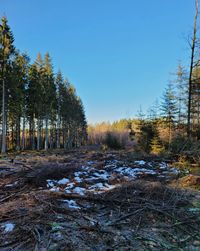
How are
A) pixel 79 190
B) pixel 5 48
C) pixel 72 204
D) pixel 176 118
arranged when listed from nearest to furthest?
pixel 72 204 < pixel 79 190 < pixel 5 48 < pixel 176 118

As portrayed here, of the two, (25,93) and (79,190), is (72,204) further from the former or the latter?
(25,93)

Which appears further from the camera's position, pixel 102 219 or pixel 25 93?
pixel 25 93

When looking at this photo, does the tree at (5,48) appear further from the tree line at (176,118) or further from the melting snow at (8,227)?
the melting snow at (8,227)

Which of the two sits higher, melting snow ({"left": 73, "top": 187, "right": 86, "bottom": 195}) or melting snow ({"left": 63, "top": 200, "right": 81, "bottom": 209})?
melting snow ({"left": 63, "top": 200, "right": 81, "bottom": 209})

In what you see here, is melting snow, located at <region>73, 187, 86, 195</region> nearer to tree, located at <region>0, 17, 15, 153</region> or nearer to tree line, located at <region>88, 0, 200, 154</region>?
tree line, located at <region>88, 0, 200, 154</region>

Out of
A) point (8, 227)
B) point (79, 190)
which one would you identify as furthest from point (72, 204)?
point (8, 227)

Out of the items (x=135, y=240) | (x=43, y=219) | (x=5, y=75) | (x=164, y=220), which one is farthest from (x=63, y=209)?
(x=5, y=75)

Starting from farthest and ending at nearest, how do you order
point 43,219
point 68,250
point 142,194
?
point 142,194, point 43,219, point 68,250

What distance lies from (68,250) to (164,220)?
1.72 metres

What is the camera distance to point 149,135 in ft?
48.7

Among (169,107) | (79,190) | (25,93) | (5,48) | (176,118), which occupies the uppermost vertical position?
(5,48)

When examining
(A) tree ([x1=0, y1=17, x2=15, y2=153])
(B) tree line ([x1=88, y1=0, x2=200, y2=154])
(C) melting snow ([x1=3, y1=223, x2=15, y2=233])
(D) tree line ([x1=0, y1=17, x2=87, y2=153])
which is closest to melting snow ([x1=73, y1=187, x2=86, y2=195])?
(C) melting snow ([x1=3, y1=223, x2=15, y2=233])

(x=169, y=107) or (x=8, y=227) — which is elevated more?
(x=169, y=107)

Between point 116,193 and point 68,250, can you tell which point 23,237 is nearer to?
point 68,250
